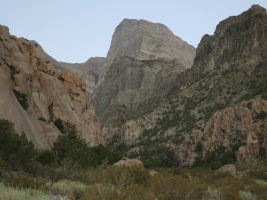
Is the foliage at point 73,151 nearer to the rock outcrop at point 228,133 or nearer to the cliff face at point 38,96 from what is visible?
the cliff face at point 38,96

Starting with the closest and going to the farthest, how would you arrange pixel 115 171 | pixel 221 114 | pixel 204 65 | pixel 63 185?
pixel 63 185 < pixel 115 171 < pixel 221 114 < pixel 204 65

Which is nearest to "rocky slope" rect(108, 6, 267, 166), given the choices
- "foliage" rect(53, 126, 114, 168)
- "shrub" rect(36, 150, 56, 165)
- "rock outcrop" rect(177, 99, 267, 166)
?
"rock outcrop" rect(177, 99, 267, 166)

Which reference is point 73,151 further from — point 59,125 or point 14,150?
point 59,125

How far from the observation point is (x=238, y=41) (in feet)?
377

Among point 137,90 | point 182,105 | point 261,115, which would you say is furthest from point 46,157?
point 137,90

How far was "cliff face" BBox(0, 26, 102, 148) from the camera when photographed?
47281mm

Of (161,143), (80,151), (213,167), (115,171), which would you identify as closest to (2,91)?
(80,151)

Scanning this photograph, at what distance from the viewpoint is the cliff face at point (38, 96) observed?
47.3 m

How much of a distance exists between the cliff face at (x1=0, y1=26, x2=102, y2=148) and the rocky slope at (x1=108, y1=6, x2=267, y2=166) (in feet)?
43.3

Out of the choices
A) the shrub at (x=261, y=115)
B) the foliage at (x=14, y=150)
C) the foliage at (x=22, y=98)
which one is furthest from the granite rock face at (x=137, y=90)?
the foliage at (x=14, y=150)

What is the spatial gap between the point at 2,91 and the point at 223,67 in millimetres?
65071

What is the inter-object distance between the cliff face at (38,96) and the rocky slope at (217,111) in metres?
13.2

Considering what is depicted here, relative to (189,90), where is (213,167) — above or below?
below

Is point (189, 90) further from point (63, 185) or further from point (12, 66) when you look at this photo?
point (63, 185)
